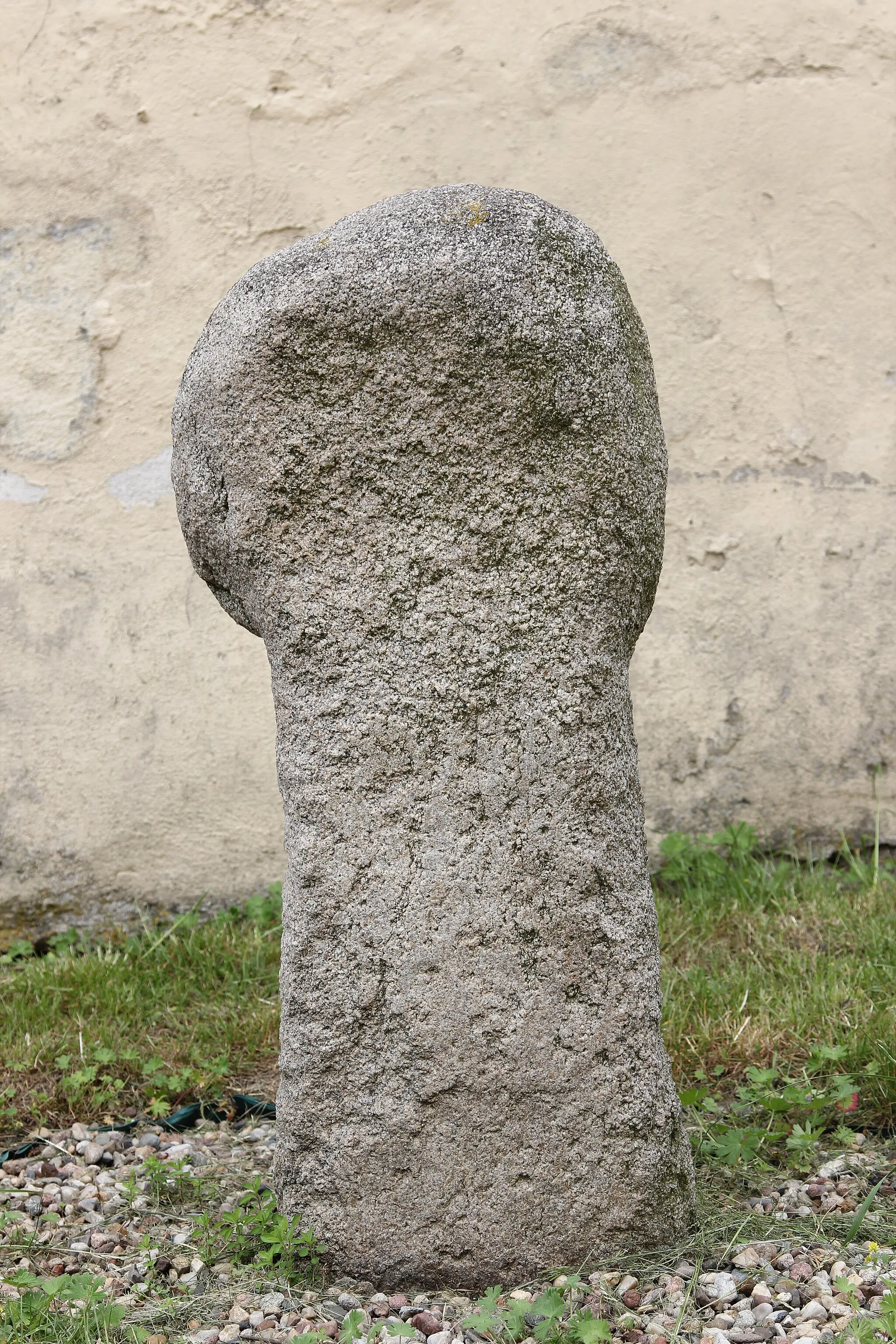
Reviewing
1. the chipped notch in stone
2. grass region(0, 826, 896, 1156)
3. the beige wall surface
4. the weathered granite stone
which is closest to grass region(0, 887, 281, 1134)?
grass region(0, 826, 896, 1156)

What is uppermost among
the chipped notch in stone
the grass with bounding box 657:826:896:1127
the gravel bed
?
the chipped notch in stone

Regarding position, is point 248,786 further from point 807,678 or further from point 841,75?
point 841,75

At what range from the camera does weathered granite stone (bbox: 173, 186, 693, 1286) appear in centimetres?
182

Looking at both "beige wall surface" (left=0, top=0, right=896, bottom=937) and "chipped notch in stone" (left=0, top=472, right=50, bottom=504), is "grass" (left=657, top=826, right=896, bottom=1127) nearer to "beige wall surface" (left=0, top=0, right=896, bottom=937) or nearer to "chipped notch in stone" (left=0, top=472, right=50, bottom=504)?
"beige wall surface" (left=0, top=0, right=896, bottom=937)

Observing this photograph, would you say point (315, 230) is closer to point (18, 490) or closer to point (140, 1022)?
point (18, 490)

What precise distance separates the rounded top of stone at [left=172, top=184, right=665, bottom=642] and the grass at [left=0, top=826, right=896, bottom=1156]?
123 cm

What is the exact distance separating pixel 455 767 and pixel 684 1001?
127cm

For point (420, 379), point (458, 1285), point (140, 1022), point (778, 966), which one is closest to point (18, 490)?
point (140, 1022)

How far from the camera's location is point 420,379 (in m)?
1.80

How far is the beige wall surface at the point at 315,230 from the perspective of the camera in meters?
3.67

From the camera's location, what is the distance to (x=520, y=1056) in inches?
72.2

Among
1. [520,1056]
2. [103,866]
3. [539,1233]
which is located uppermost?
[520,1056]

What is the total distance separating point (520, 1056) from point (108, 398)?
2.56 meters

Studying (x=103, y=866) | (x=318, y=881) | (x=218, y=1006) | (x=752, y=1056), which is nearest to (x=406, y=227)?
(x=318, y=881)
